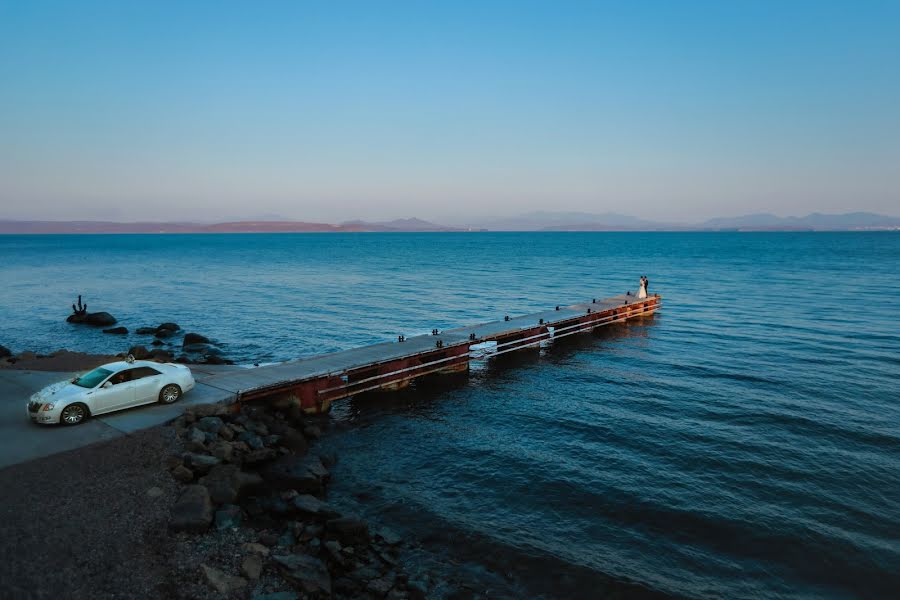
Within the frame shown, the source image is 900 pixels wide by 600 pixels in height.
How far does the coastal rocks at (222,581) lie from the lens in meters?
9.89

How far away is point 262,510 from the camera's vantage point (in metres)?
13.4

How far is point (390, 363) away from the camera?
2453cm

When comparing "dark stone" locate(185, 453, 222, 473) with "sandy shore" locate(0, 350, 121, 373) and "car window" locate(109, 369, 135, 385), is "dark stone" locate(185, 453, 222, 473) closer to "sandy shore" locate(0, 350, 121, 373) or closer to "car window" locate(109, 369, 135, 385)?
"car window" locate(109, 369, 135, 385)

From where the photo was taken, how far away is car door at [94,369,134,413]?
16.2 meters

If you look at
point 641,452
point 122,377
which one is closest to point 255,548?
point 122,377

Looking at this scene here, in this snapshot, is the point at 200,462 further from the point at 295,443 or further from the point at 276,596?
the point at 276,596

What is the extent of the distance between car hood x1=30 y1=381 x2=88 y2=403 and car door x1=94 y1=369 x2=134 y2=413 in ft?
1.61

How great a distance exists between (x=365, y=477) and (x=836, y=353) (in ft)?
90.6

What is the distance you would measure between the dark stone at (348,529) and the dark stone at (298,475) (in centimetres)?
245

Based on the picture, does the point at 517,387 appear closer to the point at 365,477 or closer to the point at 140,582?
the point at 365,477

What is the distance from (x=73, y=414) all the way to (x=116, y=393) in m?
1.20

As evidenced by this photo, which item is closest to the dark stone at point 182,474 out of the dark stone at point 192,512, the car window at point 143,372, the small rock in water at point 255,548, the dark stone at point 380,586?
the dark stone at point 192,512

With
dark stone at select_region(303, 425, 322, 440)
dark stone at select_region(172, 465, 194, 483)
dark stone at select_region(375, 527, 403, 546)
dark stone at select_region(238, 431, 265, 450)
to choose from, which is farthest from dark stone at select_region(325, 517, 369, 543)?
dark stone at select_region(303, 425, 322, 440)

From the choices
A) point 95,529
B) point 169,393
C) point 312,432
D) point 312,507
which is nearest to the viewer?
point 95,529
